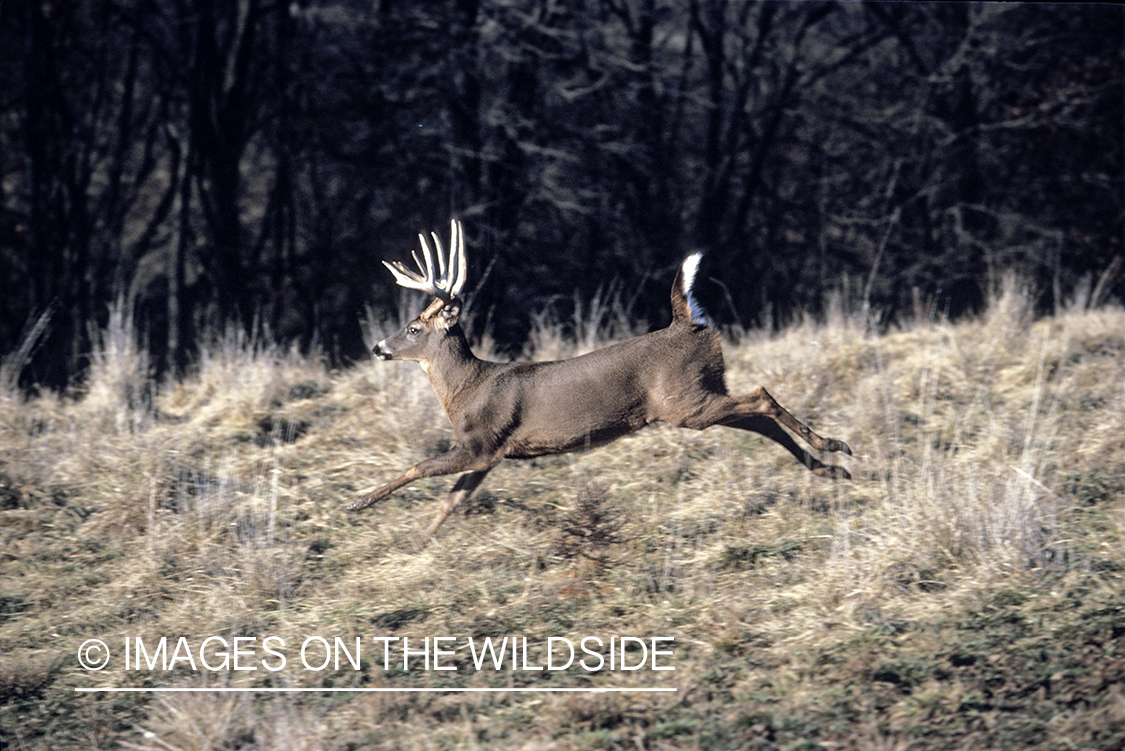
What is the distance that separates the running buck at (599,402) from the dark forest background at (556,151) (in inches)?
333

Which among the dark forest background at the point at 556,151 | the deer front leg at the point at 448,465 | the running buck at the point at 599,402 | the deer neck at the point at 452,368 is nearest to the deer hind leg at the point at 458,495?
the running buck at the point at 599,402

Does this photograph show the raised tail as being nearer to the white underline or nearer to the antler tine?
the antler tine

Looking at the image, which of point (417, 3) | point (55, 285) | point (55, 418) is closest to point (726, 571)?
point (55, 418)

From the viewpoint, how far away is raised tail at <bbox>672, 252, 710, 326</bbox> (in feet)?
17.9

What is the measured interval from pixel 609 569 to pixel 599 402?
0.80m

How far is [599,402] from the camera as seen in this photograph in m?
5.30

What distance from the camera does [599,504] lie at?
5.55 meters

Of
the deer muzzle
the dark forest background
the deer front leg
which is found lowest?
the deer front leg

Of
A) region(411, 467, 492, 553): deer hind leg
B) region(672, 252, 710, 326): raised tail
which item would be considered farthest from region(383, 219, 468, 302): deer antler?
region(672, 252, 710, 326): raised tail

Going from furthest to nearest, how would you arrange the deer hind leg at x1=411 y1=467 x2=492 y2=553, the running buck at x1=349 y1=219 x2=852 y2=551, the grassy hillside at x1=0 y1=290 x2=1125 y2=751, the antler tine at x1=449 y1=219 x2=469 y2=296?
1. the deer hind leg at x1=411 y1=467 x2=492 y2=553
2. the antler tine at x1=449 y1=219 x2=469 y2=296
3. the running buck at x1=349 y1=219 x2=852 y2=551
4. the grassy hillside at x1=0 y1=290 x2=1125 y2=751

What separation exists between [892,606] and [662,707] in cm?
112

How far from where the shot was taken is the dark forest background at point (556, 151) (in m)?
15.6

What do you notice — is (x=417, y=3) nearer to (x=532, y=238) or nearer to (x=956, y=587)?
(x=532, y=238)

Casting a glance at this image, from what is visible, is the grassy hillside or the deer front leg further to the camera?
the deer front leg
